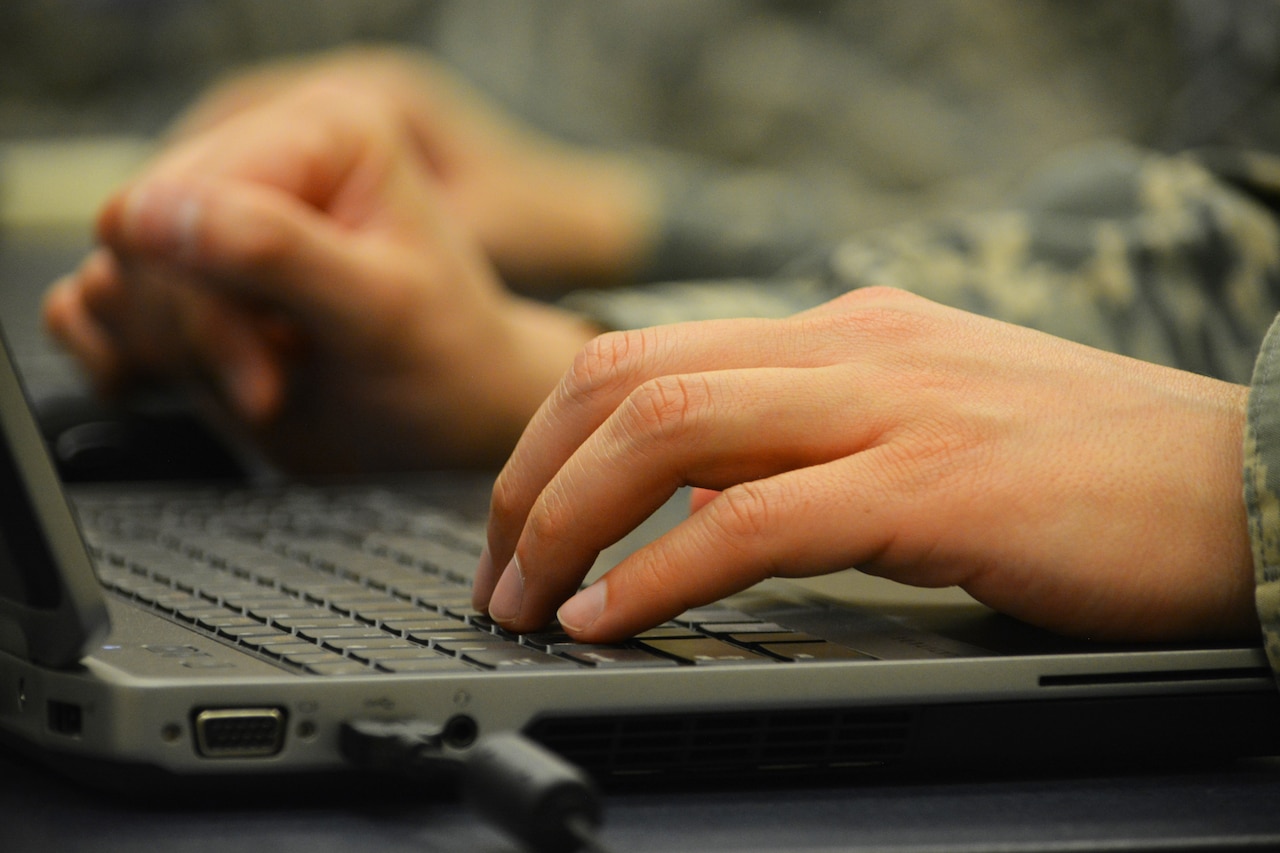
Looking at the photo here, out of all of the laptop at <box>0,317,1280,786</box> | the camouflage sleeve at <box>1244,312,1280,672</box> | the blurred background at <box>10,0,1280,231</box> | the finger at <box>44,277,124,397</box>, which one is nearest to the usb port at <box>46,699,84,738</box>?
the laptop at <box>0,317,1280,786</box>

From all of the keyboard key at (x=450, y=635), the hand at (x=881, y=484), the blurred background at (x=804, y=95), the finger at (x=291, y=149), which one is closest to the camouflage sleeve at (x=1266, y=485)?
the hand at (x=881, y=484)

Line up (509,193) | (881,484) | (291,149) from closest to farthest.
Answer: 1. (881,484)
2. (291,149)
3. (509,193)

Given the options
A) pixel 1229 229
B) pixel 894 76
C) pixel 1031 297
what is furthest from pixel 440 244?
pixel 894 76

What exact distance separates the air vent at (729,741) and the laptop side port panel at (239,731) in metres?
0.06

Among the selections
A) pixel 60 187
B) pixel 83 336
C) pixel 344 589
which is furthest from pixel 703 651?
pixel 60 187

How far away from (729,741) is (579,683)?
44mm

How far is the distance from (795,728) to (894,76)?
5.07 ft

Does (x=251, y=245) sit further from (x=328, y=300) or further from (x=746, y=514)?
(x=746, y=514)

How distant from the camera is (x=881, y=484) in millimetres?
398

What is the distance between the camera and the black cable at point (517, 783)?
0.29 metres

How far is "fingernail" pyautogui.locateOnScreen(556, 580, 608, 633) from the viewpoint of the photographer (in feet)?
1.30

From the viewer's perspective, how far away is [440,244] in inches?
34.9

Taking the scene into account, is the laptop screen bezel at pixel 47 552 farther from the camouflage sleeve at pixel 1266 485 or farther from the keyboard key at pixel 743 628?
the camouflage sleeve at pixel 1266 485

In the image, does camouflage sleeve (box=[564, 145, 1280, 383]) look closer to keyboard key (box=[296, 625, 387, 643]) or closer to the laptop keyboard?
the laptop keyboard
